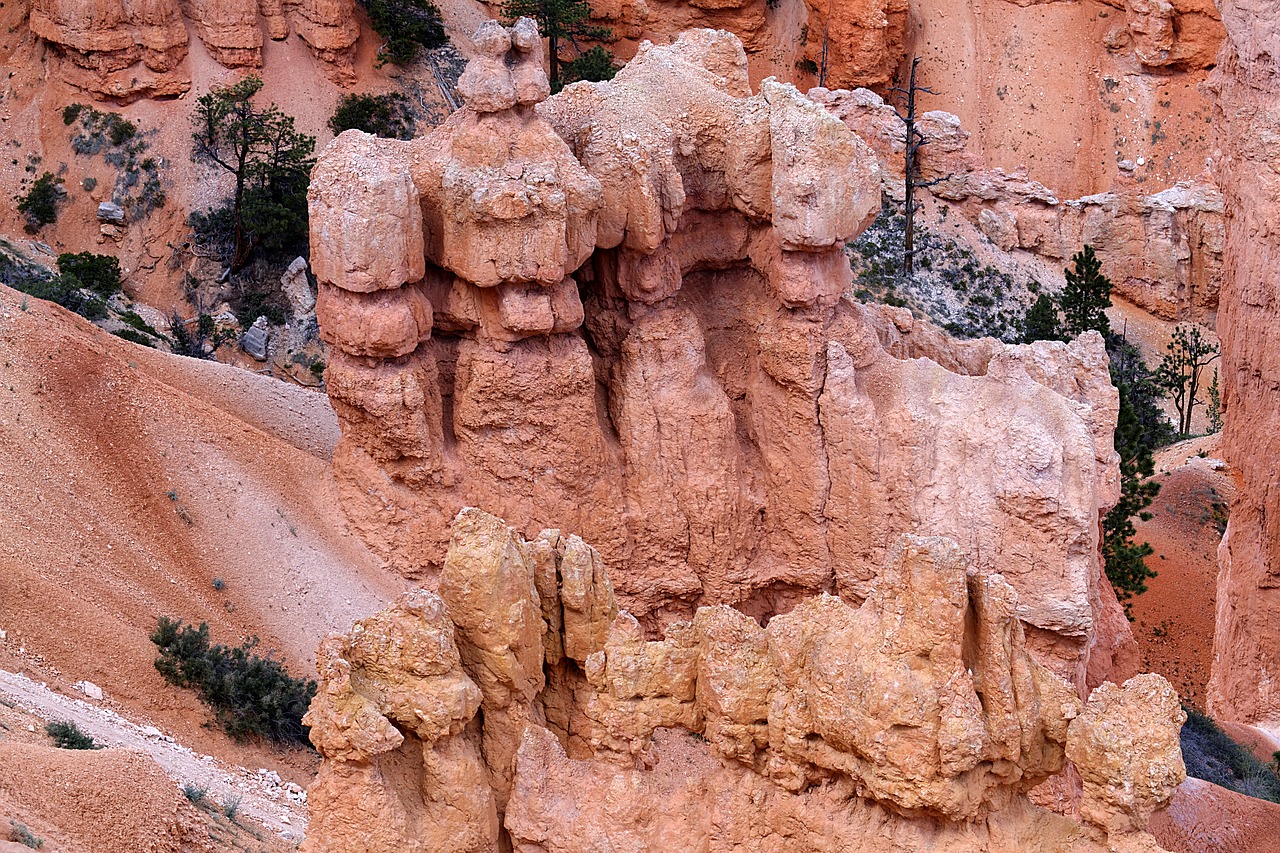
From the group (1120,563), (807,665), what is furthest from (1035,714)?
(1120,563)

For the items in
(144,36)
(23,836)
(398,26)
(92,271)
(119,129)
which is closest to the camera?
(23,836)

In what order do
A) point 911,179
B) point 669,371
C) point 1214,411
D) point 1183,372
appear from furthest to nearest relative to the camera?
point 911,179, point 1183,372, point 1214,411, point 669,371

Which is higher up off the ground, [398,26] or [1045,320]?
[398,26]

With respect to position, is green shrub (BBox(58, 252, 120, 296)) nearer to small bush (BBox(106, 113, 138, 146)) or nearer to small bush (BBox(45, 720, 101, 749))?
small bush (BBox(106, 113, 138, 146))

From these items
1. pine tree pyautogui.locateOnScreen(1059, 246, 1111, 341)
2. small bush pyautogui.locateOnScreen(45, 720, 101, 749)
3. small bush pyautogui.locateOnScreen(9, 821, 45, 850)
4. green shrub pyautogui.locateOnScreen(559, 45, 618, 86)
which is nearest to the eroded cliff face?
pine tree pyautogui.locateOnScreen(1059, 246, 1111, 341)

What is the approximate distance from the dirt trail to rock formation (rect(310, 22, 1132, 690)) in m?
6.01

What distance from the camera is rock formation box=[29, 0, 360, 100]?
56.1 m

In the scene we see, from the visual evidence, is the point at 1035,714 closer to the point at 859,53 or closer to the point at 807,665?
the point at 807,665

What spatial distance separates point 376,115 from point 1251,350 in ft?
126

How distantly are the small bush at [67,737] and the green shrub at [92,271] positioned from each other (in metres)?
28.0

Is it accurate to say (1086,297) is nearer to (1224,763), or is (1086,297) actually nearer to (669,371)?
(1224,763)

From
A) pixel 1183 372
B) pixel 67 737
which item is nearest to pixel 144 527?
pixel 67 737

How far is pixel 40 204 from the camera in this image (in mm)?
54094

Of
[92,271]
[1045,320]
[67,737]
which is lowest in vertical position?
[1045,320]
